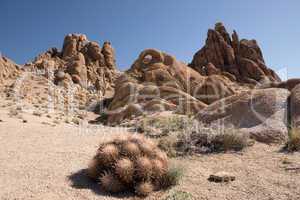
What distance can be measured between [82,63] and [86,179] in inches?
1702

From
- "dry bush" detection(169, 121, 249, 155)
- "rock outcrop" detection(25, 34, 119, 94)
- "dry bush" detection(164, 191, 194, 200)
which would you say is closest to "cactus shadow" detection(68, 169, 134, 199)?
"dry bush" detection(164, 191, 194, 200)

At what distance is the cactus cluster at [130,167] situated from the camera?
5.35m

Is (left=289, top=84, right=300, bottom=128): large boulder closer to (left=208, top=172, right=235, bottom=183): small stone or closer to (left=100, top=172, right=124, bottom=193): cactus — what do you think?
(left=208, top=172, right=235, bottom=183): small stone

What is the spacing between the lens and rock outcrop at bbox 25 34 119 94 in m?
43.9

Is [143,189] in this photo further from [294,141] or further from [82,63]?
[82,63]

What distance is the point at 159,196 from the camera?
526cm

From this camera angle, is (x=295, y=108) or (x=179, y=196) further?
(x=295, y=108)

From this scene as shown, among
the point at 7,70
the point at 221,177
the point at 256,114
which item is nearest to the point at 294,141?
the point at 256,114

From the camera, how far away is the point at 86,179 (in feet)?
19.5

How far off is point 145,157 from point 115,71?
50.5 m

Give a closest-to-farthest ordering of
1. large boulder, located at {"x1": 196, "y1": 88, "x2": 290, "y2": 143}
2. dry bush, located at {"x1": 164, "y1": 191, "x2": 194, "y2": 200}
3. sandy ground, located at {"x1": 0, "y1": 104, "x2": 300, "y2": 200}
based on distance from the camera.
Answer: dry bush, located at {"x1": 164, "y1": 191, "x2": 194, "y2": 200} → sandy ground, located at {"x1": 0, "y1": 104, "x2": 300, "y2": 200} → large boulder, located at {"x1": 196, "y1": 88, "x2": 290, "y2": 143}

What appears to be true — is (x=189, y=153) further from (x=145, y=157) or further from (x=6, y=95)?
(x=6, y=95)

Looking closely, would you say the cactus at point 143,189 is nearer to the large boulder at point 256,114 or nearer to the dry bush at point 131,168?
the dry bush at point 131,168

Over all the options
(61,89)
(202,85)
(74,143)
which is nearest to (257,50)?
(202,85)
